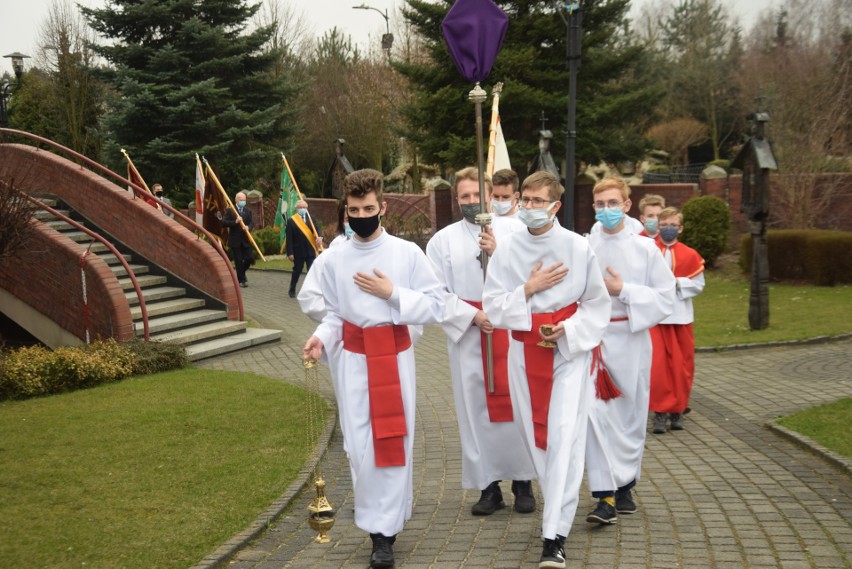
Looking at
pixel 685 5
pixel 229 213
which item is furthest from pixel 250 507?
pixel 685 5

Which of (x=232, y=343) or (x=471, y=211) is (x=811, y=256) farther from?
(x=471, y=211)

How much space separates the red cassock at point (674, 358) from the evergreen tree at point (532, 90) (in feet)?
64.3

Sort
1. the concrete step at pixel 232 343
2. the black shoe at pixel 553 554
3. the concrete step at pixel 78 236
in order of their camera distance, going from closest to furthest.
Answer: the black shoe at pixel 553 554 → the concrete step at pixel 232 343 → the concrete step at pixel 78 236

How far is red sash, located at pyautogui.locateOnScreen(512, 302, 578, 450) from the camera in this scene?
19.4 ft

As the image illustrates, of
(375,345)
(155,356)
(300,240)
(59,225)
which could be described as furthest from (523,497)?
(300,240)

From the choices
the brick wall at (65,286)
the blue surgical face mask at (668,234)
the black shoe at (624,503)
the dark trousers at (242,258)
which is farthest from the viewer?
the dark trousers at (242,258)

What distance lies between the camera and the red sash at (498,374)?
21.5 ft

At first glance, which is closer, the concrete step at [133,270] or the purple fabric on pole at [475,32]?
the purple fabric on pole at [475,32]

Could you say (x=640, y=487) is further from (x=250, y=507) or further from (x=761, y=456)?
(x=250, y=507)

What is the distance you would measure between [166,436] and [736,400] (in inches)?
222

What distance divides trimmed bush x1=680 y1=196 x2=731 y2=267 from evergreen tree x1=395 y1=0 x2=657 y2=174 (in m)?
8.13

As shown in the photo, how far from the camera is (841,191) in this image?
72.9ft

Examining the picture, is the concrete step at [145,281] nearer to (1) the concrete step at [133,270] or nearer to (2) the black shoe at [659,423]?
(1) the concrete step at [133,270]

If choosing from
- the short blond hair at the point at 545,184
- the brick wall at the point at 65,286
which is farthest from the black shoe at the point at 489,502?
the brick wall at the point at 65,286
